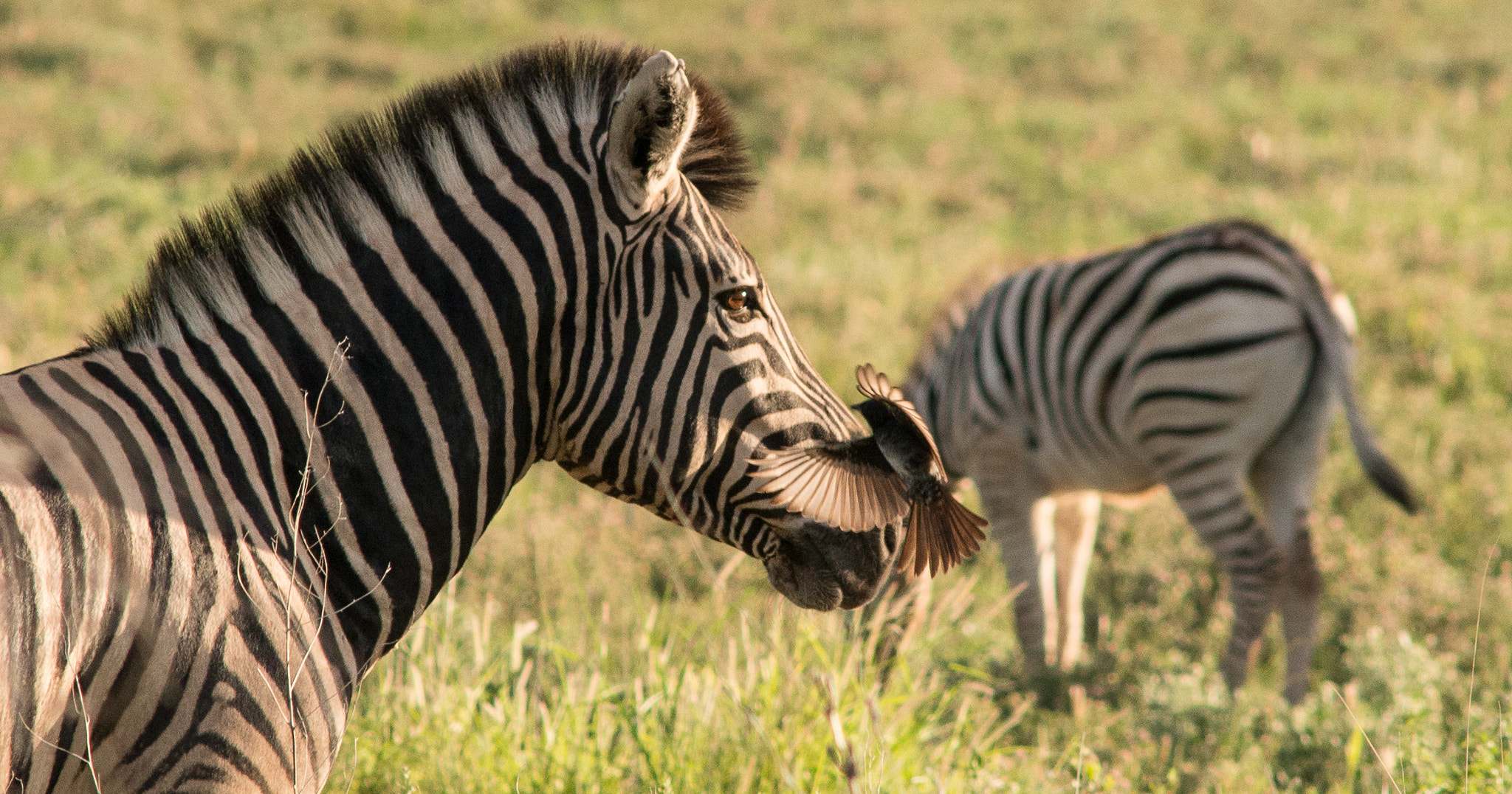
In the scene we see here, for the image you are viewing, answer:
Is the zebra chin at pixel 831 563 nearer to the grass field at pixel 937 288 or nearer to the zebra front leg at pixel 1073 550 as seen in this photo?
the grass field at pixel 937 288

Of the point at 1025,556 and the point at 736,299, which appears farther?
the point at 1025,556

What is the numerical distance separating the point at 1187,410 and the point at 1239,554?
0.80m

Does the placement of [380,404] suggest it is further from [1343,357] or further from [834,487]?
[1343,357]

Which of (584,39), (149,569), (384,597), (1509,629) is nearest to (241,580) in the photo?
(149,569)

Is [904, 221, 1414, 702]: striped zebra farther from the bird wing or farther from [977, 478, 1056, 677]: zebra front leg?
the bird wing

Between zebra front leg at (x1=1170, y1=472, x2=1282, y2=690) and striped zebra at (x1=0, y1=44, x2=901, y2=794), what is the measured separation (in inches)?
157

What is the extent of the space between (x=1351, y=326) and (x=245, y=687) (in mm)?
5578

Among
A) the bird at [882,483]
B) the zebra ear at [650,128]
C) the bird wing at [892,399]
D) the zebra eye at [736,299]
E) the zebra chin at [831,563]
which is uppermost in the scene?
the zebra ear at [650,128]

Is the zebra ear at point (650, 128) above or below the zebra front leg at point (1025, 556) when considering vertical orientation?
above

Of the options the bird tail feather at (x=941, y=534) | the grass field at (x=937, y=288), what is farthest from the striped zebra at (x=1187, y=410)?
the bird tail feather at (x=941, y=534)

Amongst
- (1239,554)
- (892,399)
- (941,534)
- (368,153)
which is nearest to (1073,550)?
(1239,554)

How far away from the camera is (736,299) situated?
2.28 m

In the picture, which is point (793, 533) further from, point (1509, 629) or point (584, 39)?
point (1509, 629)

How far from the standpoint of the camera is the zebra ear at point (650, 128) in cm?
204
